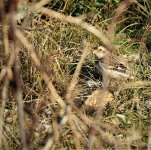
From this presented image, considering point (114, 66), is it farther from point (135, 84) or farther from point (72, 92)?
point (72, 92)

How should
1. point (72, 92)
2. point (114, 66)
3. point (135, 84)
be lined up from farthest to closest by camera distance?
point (114, 66) < point (135, 84) < point (72, 92)

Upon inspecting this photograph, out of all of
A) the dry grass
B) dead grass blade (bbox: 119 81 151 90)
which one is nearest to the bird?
the dry grass

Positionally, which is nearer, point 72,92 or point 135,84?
point 72,92

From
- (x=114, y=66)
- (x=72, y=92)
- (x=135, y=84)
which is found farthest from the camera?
(x=114, y=66)

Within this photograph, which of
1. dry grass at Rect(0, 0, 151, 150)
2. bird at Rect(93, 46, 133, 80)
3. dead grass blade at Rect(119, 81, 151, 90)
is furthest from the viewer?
bird at Rect(93, 46, 133, 80)

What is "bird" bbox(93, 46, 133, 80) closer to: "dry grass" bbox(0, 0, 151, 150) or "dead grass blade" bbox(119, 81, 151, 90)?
"dry grass" bbox(0, 0, 151, 150)

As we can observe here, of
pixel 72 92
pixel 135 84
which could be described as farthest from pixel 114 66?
pixel 72 92

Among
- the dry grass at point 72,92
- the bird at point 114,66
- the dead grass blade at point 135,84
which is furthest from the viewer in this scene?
the bird at point 114,66

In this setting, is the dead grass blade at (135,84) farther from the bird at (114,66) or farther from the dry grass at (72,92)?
the bird at (114,66)

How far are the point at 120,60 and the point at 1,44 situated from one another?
1331mm

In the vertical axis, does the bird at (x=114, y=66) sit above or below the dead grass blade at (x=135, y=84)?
above

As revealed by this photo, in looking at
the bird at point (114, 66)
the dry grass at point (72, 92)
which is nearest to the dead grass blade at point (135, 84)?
the dry grass at point (72, 92)

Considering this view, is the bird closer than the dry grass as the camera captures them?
No

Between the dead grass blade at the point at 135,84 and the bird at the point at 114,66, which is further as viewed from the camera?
the bird at the point at 114,66
